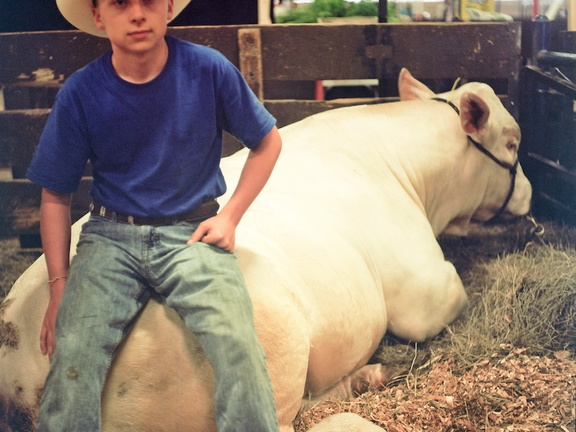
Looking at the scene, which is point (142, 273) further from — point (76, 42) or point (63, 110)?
point (76, 42)

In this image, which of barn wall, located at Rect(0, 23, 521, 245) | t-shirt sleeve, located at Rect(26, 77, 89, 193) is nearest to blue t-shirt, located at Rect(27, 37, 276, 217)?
t-shirt sleeve, located at Rect(26, 77, 89, 193)

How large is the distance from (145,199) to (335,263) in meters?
0.89

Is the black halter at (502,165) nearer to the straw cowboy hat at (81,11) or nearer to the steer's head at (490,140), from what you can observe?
the steer's head at (490,140)

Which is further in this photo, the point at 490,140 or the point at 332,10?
the point at 490,140

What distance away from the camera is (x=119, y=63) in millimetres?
1938

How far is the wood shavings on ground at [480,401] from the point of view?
2.38 metres

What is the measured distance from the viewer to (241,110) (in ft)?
6.57

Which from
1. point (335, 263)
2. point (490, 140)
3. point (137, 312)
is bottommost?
point (335, 263)

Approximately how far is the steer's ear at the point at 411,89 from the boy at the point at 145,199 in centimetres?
138

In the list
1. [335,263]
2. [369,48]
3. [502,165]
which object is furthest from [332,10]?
[335,263]

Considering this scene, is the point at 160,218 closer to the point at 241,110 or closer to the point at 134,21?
the point at 241,110

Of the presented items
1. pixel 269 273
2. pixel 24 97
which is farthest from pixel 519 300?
pixel 24 97

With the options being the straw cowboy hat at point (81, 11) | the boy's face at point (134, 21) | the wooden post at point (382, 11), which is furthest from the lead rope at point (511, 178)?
the boy's face at point (134, 21)

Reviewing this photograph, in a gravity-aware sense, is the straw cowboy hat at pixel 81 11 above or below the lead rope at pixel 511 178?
above
